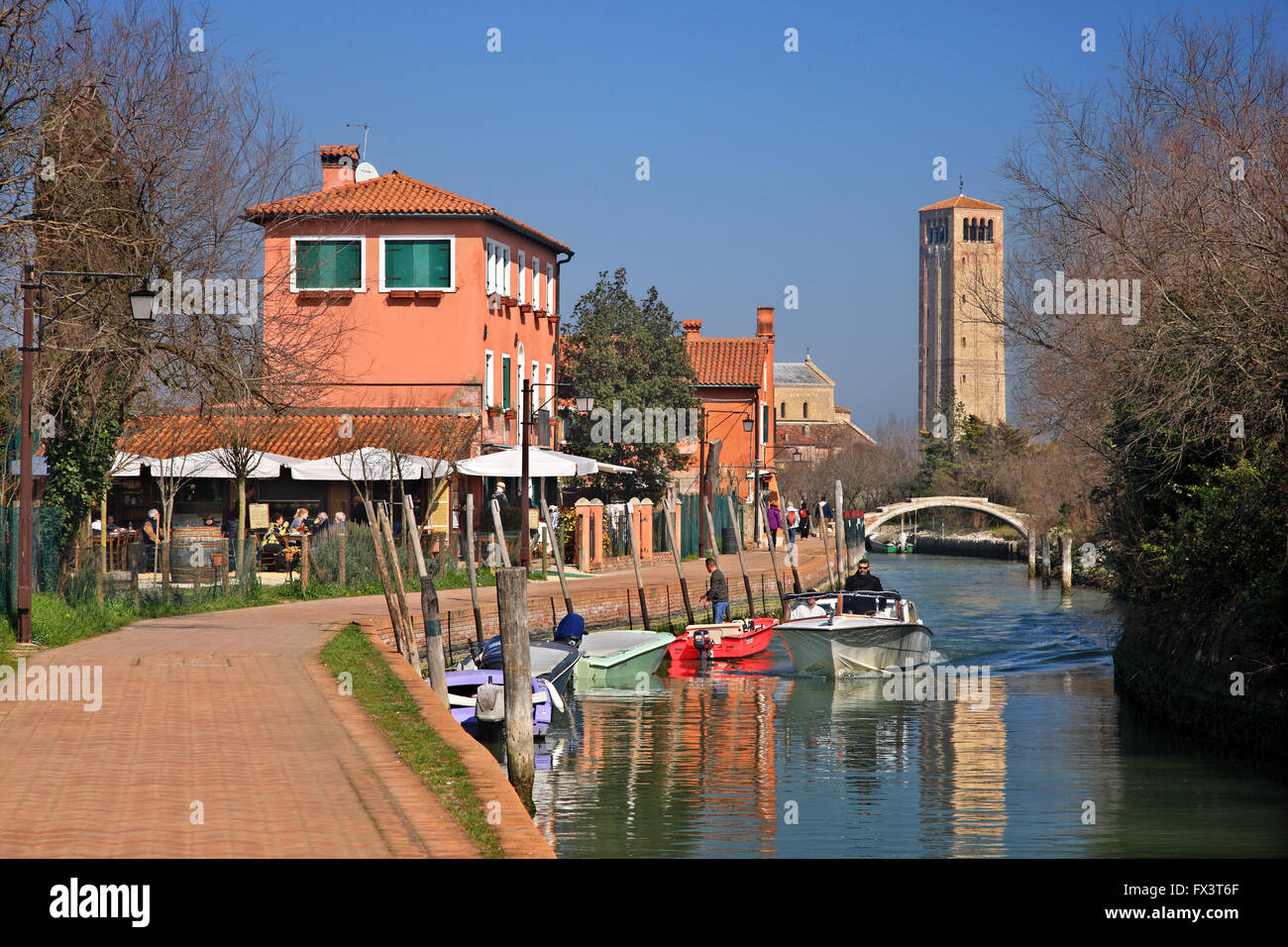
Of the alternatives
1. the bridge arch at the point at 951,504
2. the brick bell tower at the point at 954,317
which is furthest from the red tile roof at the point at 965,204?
the bridge arch at the point at 951,504

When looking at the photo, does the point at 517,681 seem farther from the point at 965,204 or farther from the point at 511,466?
the point at 965,204

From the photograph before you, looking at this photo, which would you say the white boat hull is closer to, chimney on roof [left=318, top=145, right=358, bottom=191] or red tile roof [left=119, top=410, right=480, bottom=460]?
red tile roof [left=119, top=410, right=480, bottom=460]

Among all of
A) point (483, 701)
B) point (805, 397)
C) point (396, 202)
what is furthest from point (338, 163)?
point (805, 397)

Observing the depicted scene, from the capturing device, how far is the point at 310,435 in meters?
32.5

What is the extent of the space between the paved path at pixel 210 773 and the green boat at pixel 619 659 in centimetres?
972

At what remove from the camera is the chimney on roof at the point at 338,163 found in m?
40.5

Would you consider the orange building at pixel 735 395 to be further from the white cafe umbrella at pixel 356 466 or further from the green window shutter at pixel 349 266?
the white cafe umbrella at pixel 356 466

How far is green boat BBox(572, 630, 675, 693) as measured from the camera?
24047 mm

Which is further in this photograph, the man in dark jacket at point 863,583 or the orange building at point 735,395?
the orange building at point 735,395

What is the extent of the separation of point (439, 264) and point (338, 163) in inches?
294

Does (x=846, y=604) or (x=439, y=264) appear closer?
(x=846, y=604)

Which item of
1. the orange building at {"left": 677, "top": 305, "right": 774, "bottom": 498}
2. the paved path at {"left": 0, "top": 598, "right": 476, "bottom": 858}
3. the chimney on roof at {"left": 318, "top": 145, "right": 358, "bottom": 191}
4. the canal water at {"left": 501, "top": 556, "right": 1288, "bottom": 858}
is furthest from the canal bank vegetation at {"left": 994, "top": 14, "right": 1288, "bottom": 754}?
the orange building at {"left": 677, "top": 305, "right": 774, "bottom": 498}

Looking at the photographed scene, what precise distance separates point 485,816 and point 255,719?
3739 mm
